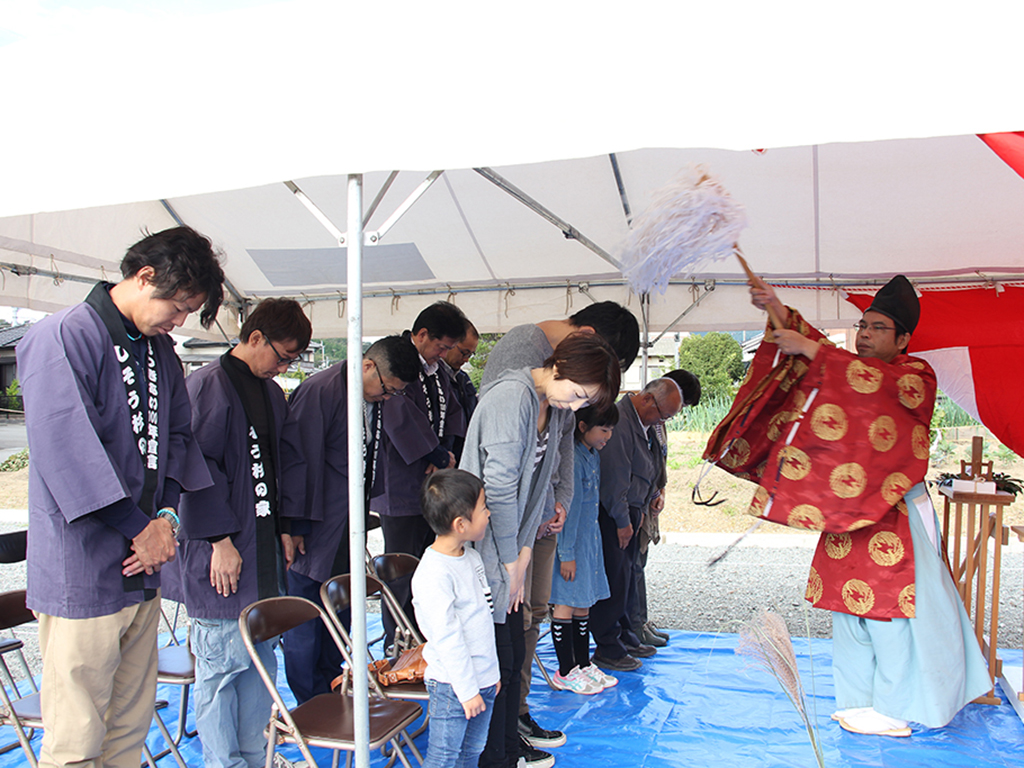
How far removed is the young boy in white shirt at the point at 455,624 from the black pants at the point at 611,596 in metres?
1.35

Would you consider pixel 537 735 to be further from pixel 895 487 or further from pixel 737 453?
pixel 895 487

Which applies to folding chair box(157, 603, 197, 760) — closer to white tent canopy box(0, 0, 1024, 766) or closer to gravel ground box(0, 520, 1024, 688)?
white tent canopy box(0, 0, 1024, 766)

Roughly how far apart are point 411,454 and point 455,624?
1.47 metres

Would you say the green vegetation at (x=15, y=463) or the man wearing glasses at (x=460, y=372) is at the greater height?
the man wearing glasses at (x=460, y=372)

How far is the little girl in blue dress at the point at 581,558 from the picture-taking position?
2.96 m

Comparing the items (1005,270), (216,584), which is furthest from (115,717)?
(1005,270)

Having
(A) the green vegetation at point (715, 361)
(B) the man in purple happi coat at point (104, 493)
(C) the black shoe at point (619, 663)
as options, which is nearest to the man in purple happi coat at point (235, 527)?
(B) the man in purple happi coat at point (104, 493)

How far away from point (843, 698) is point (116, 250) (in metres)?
3.81

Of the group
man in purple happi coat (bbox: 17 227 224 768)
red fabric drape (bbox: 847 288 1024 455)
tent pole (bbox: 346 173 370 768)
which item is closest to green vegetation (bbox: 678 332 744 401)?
red fabric drape (bbox: 847 288 1024 455)

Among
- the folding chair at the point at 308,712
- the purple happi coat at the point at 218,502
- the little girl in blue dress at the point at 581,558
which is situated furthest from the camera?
the little girl in blue dress at the point at 581,558

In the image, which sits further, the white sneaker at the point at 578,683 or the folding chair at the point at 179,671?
the white sneaker at the point at 578,683

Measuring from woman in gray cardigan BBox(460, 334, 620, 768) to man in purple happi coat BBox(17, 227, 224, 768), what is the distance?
777 mm

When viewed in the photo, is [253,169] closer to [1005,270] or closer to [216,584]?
[216,584]

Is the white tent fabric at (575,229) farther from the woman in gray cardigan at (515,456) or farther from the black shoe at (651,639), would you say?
the black shoe at (651,639)
